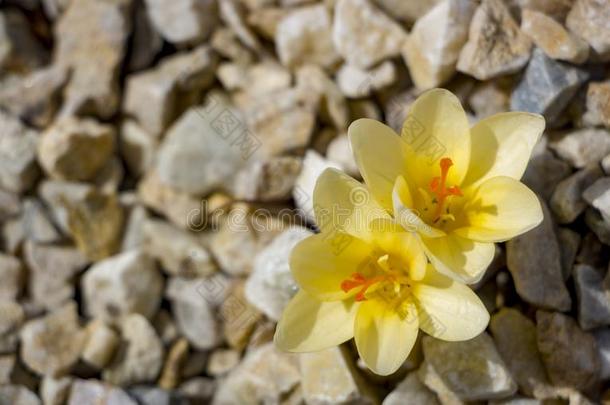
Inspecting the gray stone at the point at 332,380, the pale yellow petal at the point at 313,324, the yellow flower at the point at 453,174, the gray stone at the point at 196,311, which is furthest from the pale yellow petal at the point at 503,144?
the gray stone at the point at 196,311

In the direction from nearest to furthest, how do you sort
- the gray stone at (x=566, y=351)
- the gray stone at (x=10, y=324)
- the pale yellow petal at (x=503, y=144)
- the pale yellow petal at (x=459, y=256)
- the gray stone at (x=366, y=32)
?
the pale yellow petal at (x=459, y=256), the pale yellow petal at (x=503, y=144), the gray stone at (x=566, y=351), the gray stone at (x=366, y=32), the gray stone at (x=10, y=324)

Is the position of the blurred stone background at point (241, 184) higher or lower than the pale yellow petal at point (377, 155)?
lower

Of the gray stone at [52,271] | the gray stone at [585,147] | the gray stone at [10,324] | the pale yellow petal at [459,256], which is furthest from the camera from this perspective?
the gray stone at [52,271]

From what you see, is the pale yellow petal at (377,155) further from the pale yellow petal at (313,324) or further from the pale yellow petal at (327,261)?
the pale yellow petal at (313,324)

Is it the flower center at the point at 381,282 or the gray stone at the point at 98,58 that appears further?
the gray stone at the point at 98,58

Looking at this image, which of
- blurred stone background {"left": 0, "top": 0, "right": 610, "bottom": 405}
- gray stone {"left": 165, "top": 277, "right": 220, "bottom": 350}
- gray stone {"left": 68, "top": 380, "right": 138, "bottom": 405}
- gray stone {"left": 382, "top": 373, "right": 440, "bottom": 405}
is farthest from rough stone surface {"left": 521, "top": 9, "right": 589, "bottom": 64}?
gray stone {"left": 68, "top": 380, "right": 138, "bottom": 405}

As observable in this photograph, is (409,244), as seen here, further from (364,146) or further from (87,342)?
(87,342)

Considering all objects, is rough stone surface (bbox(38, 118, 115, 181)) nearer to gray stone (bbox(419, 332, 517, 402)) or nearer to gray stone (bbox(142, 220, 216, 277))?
gray stone (bbox(142, 220, 216, 277))
